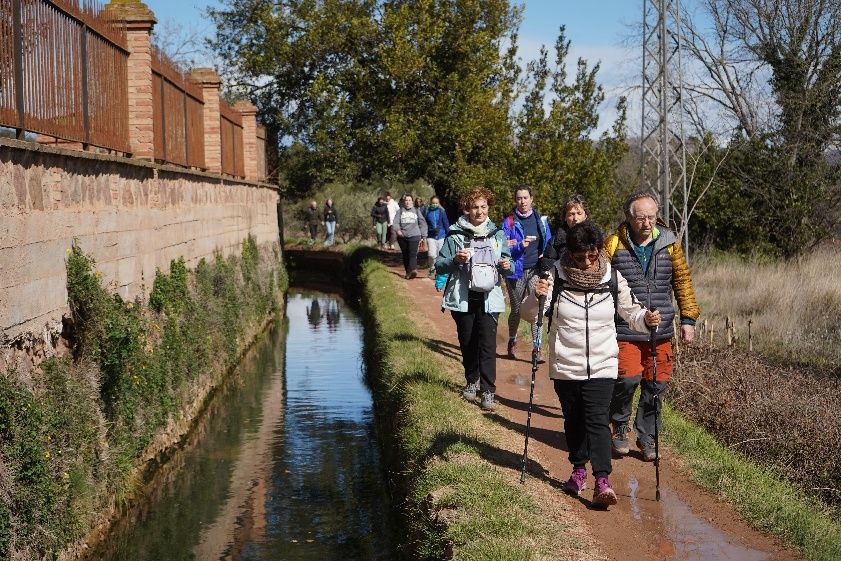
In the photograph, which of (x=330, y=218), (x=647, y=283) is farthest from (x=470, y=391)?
(x=330, y=218)

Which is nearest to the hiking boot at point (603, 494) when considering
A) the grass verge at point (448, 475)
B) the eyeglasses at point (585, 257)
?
the grass verge at point (448, 475)

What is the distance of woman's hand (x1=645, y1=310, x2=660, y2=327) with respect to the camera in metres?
6.78

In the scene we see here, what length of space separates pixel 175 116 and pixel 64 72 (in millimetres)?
5402

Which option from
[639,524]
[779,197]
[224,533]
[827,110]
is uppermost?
[827,110]

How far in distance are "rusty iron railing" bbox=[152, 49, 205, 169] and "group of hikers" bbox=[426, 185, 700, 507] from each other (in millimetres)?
4782

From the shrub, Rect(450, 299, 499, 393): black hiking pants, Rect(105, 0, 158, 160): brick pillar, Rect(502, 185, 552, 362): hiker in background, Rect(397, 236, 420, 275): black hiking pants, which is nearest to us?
the shrub

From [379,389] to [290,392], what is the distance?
2.89 m

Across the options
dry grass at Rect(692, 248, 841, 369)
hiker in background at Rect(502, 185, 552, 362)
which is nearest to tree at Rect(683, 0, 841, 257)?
dry grass at Rect(692, 248, 841, 369)

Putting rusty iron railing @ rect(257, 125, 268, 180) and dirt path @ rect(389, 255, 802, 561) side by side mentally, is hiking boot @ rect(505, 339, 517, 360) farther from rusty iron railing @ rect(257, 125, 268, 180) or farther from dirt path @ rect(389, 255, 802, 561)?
rusty iron railing @ rect(257, 125, 268, 180)

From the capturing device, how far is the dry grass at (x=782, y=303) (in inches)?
539

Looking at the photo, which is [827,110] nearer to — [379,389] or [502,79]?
[502,79]

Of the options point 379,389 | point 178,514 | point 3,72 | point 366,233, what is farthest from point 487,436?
point 366,233

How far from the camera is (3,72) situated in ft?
21.6

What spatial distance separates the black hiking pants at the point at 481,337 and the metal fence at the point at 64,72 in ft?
12.1
